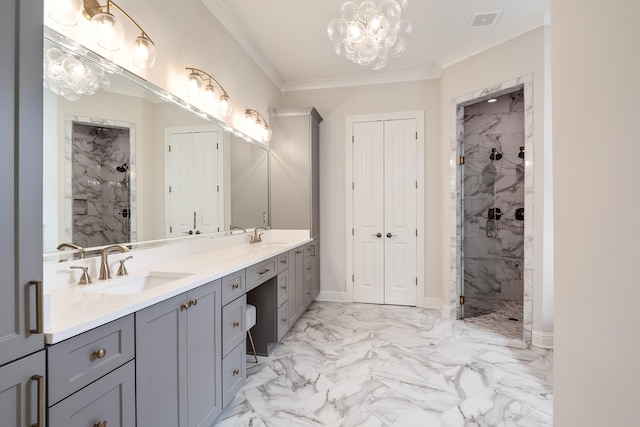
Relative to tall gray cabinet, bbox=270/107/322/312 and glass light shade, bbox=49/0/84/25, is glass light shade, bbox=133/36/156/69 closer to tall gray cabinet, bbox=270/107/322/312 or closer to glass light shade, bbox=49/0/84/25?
glass light shade, bbox=49/0/84/25

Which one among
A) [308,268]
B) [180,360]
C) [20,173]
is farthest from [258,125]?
[20,173]

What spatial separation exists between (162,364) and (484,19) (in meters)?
3.64

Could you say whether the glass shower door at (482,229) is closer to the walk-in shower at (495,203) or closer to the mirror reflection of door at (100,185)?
the walk-in shower at (495,203)

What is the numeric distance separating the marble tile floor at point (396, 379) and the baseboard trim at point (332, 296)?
812 millimetres

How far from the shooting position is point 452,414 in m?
1.87

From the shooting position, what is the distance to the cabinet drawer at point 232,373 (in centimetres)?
180

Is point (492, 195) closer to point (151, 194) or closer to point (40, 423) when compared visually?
point (151, 194)

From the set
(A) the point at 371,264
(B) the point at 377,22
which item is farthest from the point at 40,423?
(A) the point at 371,264

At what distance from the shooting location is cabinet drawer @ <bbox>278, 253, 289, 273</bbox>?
2738 mm

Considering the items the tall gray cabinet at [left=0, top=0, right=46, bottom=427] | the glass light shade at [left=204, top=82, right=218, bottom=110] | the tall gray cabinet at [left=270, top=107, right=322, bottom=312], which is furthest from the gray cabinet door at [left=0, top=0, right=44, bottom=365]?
the tall gray cabinet at [left=270, top=107, right=322, bottom=312]

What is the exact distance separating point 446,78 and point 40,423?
421 cm

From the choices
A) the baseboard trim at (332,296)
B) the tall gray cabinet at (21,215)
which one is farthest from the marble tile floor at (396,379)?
the tall gray cabinet at (21,215)

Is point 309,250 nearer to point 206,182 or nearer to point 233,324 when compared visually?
point 206,182

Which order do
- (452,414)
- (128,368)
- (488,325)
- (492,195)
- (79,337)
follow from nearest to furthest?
(79,337), (128,368), (452,414), (488,325), (492,195)
